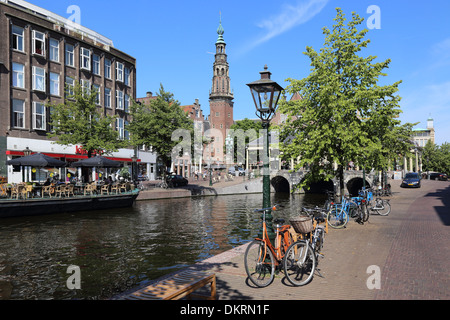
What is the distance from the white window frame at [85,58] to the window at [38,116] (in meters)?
7.15

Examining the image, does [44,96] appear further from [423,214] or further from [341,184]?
[423,214]

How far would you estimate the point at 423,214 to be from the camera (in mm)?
17938

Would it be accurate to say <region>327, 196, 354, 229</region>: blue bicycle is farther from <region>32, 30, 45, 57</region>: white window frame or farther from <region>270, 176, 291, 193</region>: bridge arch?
<region>270, 176, 291, 193</region>: bridge arch

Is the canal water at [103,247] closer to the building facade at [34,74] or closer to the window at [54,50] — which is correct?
the building facade at [34,74]

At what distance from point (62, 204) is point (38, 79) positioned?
644 inches

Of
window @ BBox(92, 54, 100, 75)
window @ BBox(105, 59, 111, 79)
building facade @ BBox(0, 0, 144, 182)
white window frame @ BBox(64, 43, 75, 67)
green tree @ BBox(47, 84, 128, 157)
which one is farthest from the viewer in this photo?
window @ BBox(105, 59, 111, 79)

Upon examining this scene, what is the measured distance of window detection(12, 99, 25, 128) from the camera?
31.7 meters

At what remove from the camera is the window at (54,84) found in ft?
115

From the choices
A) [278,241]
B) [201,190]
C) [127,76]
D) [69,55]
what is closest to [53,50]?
[69,55]

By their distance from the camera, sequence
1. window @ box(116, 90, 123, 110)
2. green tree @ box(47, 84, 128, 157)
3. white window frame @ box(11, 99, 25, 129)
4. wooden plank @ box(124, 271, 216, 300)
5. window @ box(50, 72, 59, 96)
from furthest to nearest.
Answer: window @ box(116, 90, 123, 110) → window @ box(50, 72, 59, 96) → white window frame @ box(11, 99, 25, 129) → green tree @ box(47, 84, 128, 157) → wooden plank @ box(124, 271, 216, 300)

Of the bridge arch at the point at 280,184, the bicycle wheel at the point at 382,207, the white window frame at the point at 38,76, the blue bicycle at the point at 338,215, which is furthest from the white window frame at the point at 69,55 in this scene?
the bridge arch at the point at 280,184

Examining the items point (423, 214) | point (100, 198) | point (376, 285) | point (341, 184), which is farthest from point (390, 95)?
point (100, 198)

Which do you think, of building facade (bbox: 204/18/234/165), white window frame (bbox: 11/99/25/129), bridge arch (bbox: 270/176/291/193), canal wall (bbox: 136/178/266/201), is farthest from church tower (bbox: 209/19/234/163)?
white window frame (bbox: 11/99/25/129)

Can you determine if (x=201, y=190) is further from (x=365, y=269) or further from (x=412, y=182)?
(x=365, y=269)
